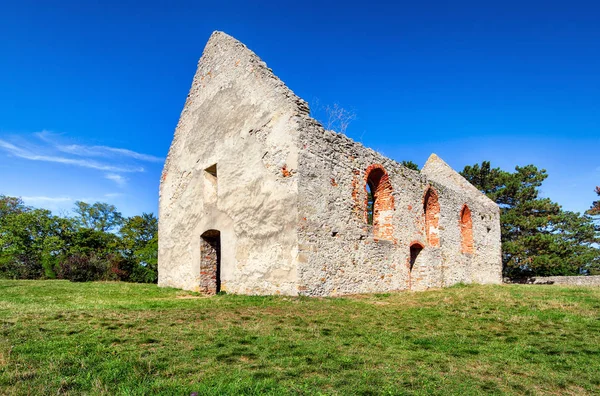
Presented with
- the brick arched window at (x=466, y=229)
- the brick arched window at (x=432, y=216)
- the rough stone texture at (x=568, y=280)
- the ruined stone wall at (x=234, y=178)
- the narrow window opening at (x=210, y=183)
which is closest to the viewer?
the ruined stone wall at (x=234, y=178)

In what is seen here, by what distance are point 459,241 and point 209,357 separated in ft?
47.9

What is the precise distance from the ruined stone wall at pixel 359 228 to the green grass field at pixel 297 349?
5.91ft

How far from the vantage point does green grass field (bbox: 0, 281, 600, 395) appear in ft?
11.5

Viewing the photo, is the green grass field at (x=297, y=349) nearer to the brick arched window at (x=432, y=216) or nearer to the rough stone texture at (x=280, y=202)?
the rough stone texture at (x=280, y=202)

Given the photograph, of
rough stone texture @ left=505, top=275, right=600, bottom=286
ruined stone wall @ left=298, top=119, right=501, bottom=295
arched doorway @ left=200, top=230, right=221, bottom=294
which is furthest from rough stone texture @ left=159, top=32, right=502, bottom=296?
rough stone texture @ left=505, top=275, right=600, bottom=286

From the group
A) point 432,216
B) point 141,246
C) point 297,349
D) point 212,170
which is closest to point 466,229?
point 432,216

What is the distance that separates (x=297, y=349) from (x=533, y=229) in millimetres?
28873

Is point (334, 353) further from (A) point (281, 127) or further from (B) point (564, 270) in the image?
(B) point (564, 270)

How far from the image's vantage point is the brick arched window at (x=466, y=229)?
695 inches

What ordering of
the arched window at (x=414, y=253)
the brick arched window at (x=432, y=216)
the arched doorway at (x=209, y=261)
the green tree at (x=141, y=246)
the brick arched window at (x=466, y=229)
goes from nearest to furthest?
the arched doorway at (x=209, y=261) → the arched window at (x=414, y=253) → the brick arched window at (x=432, y=216) → the brick arched window at (x=466, y=229) → the green tree at (x=141, y=246)

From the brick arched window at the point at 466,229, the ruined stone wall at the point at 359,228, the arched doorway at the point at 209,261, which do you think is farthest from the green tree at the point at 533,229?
the arched doorway at the point at 209,261

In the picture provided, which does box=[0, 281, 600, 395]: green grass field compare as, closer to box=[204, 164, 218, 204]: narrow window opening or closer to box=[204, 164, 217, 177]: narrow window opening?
box=[204, 164, 218, 204]: narrow window opening

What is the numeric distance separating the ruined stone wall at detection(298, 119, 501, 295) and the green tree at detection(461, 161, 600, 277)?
13.4 metres

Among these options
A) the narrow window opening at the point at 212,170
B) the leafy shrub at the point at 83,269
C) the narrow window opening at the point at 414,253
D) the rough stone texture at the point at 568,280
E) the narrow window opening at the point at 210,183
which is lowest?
the rough stone texture at the point at 568,280
